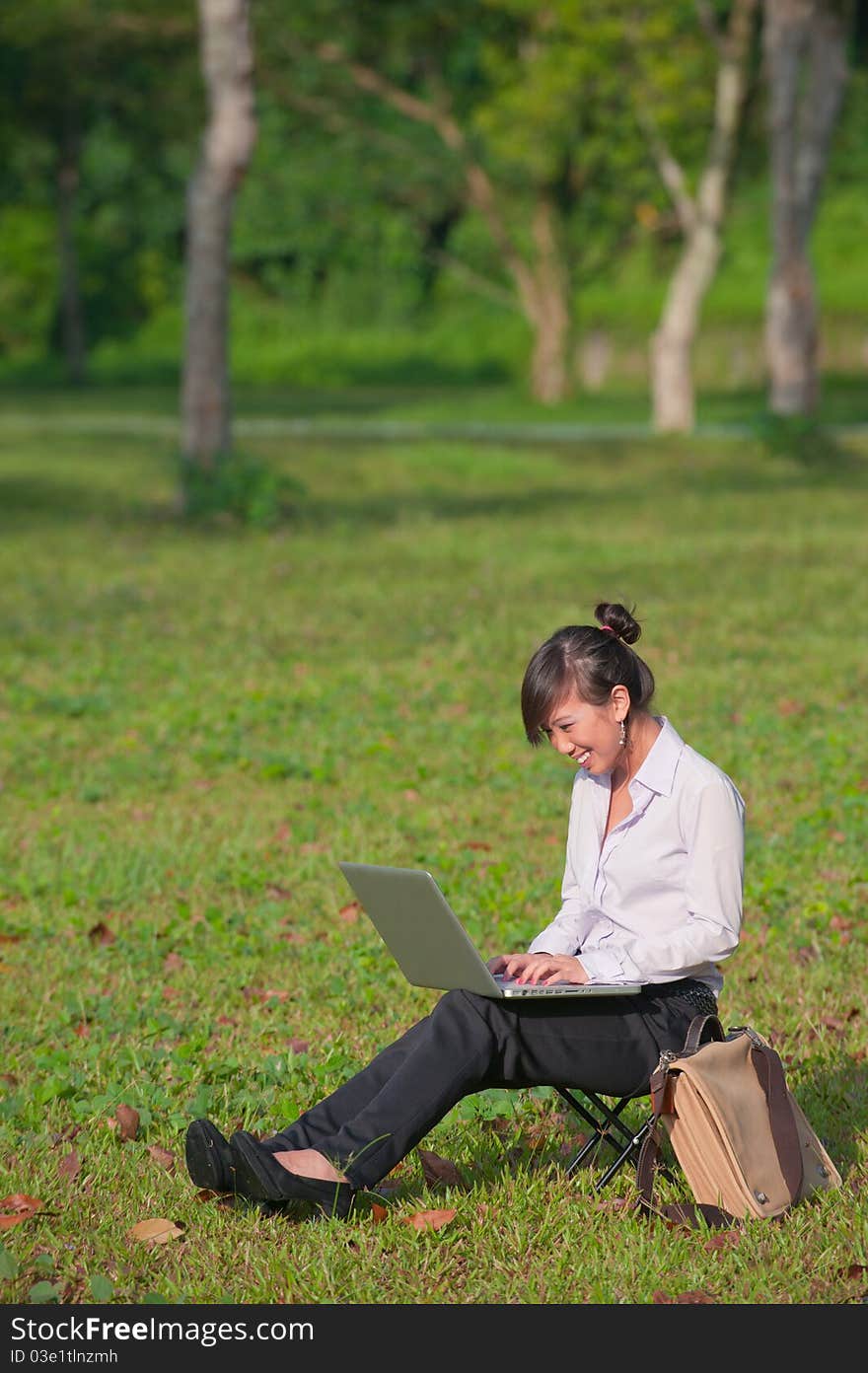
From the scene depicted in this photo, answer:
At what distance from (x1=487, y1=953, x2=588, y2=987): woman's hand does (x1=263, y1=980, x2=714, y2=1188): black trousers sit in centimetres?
8

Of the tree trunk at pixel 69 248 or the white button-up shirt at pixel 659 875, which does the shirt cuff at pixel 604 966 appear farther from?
the tree trunk at pixel 69 248

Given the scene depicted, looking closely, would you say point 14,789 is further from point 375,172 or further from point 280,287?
point 280,287

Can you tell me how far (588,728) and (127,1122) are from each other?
5.95 ft

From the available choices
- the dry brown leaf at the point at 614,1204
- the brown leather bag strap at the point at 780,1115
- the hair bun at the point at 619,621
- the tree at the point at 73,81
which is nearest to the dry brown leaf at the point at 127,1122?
the dry brown leaf at the point at 614,1204

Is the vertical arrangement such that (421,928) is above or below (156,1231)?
above

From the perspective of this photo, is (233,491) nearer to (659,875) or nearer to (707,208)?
(707,208)

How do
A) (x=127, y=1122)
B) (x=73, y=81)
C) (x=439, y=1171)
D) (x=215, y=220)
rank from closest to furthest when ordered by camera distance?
(x=439, y=1171) → (x=127, y=1122) → (x=215, y=220) → (x=73, y=81)

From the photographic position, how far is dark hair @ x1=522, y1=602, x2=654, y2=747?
183 inches

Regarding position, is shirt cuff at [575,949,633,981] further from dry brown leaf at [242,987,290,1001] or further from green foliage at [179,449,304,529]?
green foliage at [179,449,304,529]

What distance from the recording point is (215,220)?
20234mm

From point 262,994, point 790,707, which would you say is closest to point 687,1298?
point 262,994

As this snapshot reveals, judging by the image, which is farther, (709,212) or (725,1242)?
(709,212)

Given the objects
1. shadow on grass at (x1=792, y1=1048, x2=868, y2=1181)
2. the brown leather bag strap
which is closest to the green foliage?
shadow on grass at (x1=792, y1=1048, x2=868, y2=1181)

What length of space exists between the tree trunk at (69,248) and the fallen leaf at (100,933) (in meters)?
41.8
